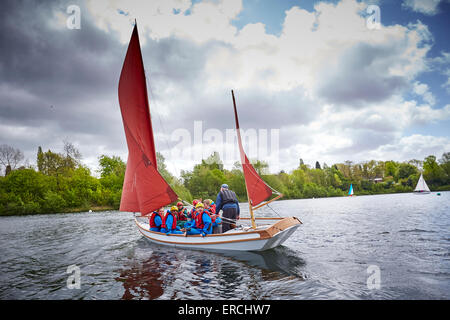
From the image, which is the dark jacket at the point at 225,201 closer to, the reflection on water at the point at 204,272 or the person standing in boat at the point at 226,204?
the person standing in boat at the point at 226,204

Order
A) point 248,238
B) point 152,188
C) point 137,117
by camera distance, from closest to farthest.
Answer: point 248,238, point 152,188, point 137,117

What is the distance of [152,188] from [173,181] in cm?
3618

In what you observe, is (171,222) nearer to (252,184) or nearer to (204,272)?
(204,272)

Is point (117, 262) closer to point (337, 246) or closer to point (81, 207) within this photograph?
point (337, 246)

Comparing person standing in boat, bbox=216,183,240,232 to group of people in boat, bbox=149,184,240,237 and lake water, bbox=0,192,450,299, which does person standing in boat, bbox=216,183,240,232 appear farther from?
lake water, bbox=0,192,450,299

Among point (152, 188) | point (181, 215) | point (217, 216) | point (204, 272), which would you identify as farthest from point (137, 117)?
point (204, 272)

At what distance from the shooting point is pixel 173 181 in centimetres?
4728

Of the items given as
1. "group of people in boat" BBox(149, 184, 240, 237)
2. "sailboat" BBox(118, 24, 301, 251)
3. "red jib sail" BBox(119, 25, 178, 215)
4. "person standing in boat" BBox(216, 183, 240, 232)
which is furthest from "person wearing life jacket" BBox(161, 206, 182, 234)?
"person standing in boat" BBox(216, 183, 240, 232)

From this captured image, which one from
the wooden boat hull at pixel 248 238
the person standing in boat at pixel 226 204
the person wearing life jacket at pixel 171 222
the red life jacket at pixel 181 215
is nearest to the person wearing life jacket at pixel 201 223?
the wooden boat hull at pixel 248 238

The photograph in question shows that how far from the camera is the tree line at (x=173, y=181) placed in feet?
158

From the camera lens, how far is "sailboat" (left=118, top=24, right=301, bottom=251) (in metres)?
9.39

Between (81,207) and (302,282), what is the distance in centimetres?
5547

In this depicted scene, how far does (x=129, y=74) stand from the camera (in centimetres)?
1330
